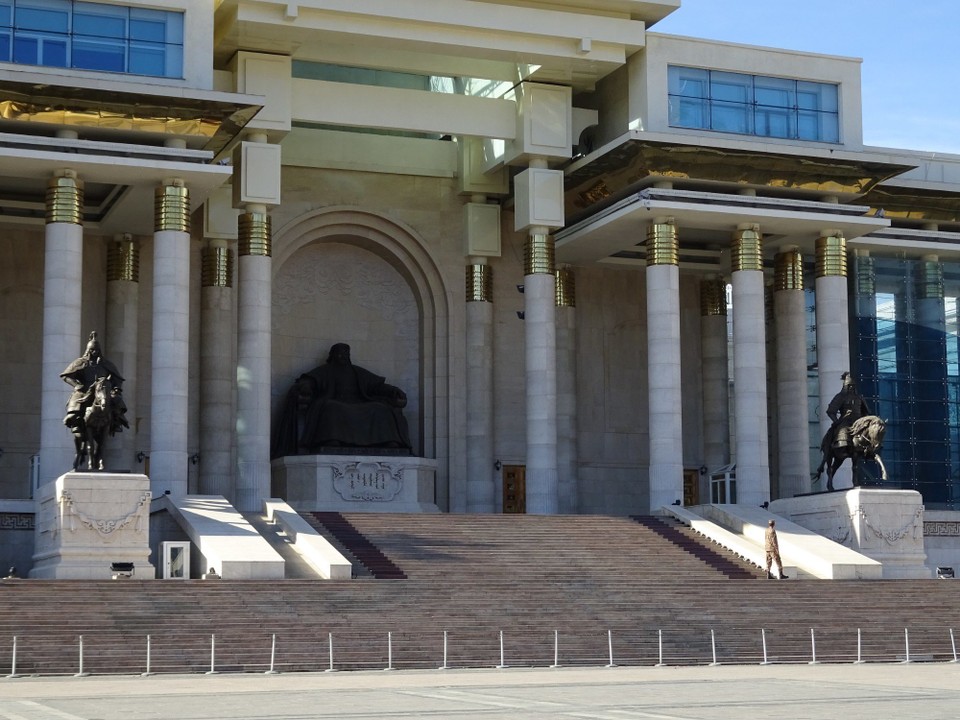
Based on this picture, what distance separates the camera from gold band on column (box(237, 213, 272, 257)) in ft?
133

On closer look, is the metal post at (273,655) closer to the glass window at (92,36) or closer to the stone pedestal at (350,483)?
the stone pedestal at (350,483)

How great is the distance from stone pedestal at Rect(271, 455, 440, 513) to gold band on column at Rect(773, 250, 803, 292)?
37.9 feet

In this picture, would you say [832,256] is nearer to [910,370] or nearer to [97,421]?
[910,370]

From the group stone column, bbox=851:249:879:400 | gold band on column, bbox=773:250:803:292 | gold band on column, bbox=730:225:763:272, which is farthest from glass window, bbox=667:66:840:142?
stone column, bbox=851:249:879:400

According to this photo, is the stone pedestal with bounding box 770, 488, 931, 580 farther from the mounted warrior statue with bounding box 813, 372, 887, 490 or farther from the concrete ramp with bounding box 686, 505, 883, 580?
the concrete ramp with bounding box 686, 505, 883, 580

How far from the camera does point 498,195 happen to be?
47031mm

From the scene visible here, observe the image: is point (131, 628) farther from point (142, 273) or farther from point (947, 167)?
point (947, 167)

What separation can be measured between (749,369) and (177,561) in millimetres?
16582

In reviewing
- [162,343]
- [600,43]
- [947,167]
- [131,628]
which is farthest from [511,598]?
[947,167]

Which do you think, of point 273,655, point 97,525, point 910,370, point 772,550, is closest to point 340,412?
point 97,525

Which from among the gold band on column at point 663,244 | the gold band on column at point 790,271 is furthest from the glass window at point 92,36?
the gold band on column at point 790,271

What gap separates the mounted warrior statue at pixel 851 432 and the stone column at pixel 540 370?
725 centimetres

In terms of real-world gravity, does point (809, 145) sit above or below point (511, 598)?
above

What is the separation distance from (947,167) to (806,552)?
1646 cm
